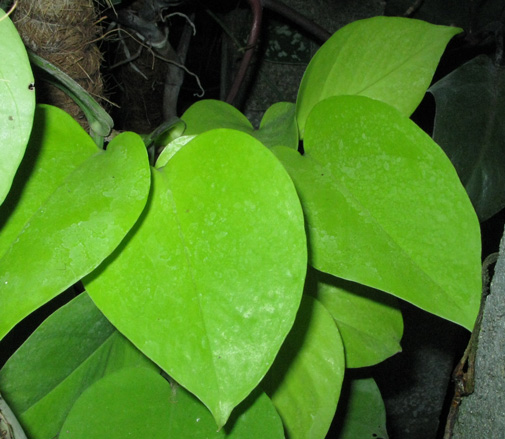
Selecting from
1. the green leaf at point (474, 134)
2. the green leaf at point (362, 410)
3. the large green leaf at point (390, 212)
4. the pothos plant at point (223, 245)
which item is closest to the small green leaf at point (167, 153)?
the pothos plant at point (223, 245)

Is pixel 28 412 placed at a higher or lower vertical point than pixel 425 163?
lower

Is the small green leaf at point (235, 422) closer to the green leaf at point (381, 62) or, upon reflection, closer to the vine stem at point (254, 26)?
the green leaf at point (381, 62)

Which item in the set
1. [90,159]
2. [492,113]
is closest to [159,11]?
[90,159]

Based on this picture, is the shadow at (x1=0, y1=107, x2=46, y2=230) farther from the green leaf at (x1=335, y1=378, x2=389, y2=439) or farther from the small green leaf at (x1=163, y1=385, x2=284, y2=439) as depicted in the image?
the green leaf at (x1=335, y1=378, x2=389, y2=439)

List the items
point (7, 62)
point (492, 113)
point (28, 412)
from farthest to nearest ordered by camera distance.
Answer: point (492, 113), point (28, 412), point (7, 62)

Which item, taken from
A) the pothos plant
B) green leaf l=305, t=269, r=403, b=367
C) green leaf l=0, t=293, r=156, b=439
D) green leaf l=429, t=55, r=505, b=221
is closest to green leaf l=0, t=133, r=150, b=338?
the pothos plant

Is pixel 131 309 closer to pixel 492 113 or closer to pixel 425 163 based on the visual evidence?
pixel 425 163

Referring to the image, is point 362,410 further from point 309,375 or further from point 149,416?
point 149,416

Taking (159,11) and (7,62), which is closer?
(7,62)
